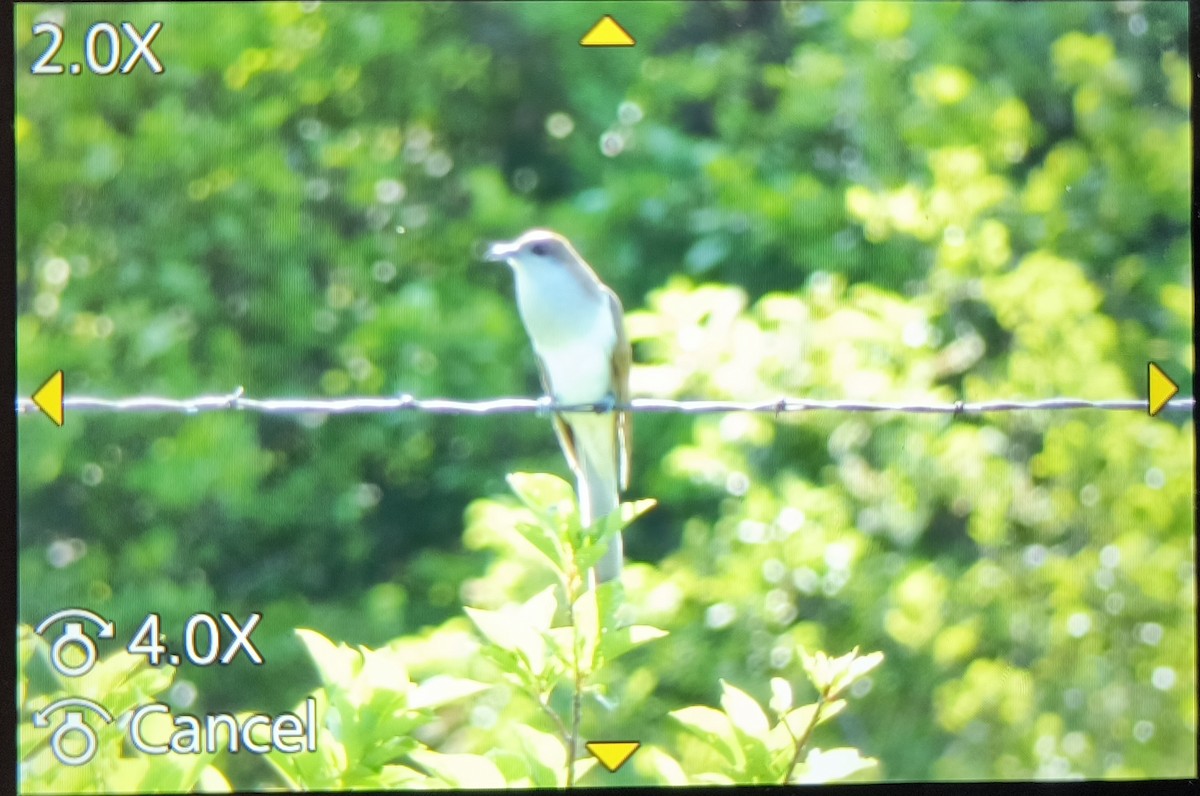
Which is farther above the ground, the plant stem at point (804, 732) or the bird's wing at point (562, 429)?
the plant stem at point (804, 732)

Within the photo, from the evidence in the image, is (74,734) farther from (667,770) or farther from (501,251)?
(501,251)

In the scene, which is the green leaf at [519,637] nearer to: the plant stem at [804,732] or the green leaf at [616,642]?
the green leaf at [616,642]

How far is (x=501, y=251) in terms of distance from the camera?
2.02 meters

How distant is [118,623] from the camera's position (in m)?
1.53

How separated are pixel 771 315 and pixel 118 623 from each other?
95 centimetres

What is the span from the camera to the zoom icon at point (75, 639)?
59.9 inches

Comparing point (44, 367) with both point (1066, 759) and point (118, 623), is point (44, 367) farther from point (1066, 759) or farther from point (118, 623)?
point (1066, 759)

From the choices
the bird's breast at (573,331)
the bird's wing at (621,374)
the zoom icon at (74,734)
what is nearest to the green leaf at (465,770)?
the zoom icon at (74,734)

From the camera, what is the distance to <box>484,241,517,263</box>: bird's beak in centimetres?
194

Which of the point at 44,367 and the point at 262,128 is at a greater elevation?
the point at 262,128

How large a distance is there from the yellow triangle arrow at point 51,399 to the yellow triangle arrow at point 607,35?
756 millimetres

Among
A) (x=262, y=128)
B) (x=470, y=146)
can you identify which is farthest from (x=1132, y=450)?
(x=262, y=128)

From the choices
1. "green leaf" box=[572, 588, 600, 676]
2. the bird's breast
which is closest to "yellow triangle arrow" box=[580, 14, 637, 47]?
the bird's breast

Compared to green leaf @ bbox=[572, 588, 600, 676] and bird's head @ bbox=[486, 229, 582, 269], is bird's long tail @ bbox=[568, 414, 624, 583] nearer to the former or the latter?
bird's head @ bbox=[486, 229, 582, 269]
